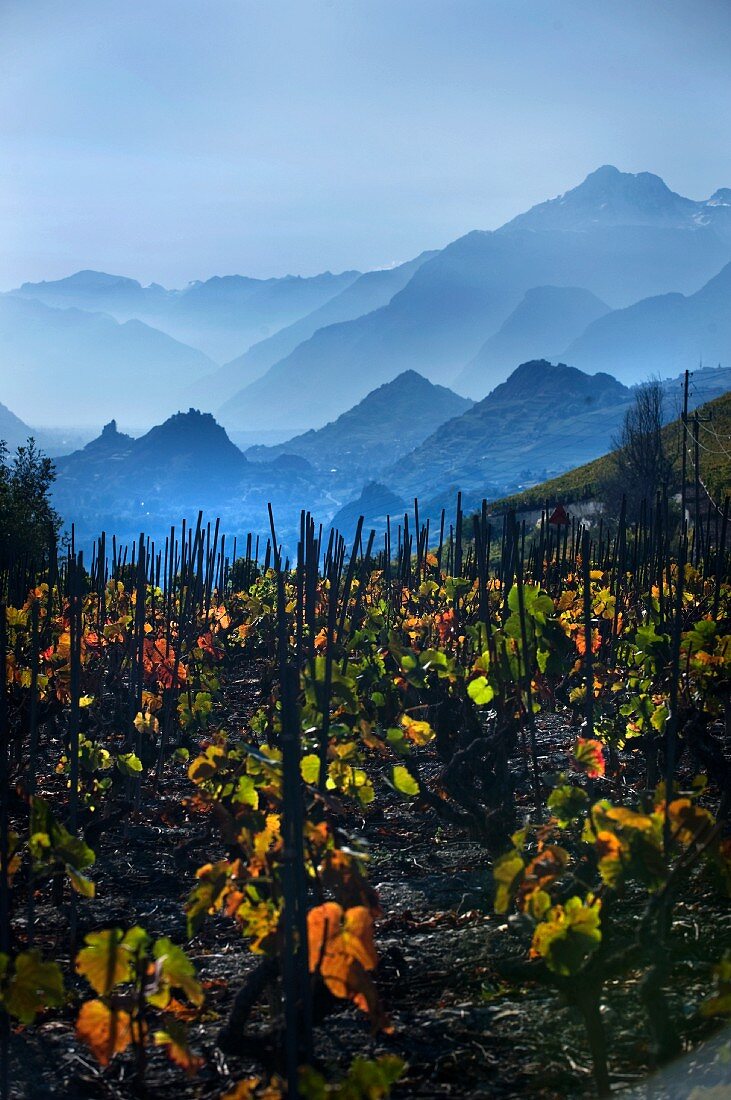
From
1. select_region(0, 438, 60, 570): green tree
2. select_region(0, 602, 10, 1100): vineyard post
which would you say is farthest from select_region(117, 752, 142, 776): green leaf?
select_region(0, 438, 60, 570): green tree

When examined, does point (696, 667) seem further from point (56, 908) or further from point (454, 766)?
point (56, 908)

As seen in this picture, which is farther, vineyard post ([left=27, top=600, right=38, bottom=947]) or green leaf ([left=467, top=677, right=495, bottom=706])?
green leaf ([left=467, top=677, right=495, bottom=706])

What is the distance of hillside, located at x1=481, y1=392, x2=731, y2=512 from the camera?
60.9 m

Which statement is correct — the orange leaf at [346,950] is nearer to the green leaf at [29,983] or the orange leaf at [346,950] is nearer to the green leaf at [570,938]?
the green leaf at [570,938]

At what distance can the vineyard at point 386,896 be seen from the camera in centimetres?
362

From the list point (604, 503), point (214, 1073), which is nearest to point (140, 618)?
point (214, 1073)

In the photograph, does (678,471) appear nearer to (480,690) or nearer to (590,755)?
(480,690)

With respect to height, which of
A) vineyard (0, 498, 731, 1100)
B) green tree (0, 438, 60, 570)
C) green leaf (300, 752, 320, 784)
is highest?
green tree (0, 438, 60, 570)

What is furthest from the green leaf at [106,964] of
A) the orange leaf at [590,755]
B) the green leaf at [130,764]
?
the green leaf at [130,764]

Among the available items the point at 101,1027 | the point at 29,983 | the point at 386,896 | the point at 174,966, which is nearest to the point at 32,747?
the point at 386,896

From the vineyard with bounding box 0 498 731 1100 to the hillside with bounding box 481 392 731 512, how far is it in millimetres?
48732

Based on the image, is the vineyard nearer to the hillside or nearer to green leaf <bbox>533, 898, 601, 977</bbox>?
green leaf <bbox>533, 898, 601, 977</bbox>

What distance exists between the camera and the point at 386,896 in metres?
6.36

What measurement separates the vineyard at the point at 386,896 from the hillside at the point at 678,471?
160 feet
